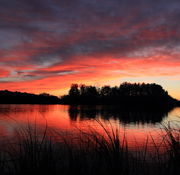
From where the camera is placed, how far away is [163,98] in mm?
104500

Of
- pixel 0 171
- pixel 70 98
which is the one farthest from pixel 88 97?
pixel 0 171

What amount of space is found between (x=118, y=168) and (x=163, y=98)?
107 metres

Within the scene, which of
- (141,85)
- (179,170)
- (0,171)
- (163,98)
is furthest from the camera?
(141,85)

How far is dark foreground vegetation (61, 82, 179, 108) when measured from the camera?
107688 mm

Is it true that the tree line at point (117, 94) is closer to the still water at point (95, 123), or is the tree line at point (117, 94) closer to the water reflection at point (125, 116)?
the water reflection at point (125, 116)

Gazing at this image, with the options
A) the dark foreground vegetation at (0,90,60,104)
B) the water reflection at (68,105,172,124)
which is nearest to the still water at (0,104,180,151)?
the water reflection at (68,105,172,124)

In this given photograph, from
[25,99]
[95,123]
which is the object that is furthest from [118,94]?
[95,123]

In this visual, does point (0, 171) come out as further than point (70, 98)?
No

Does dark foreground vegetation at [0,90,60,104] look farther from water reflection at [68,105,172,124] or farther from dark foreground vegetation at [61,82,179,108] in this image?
water reflection at [68,105,172,124]

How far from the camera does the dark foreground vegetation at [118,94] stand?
353 ft

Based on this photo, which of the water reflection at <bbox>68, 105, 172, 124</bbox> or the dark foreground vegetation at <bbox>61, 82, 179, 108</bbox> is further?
the dark foreground vegetation at <bbox>61, 82, 179, 108</bbox>

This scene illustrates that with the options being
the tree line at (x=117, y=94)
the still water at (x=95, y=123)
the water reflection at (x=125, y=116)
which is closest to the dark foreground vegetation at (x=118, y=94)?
the tree line at (x=117, y=94)

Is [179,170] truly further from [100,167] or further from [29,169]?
[29,169]

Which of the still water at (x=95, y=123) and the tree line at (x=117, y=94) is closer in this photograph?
the still water at (x=95, y=123)
